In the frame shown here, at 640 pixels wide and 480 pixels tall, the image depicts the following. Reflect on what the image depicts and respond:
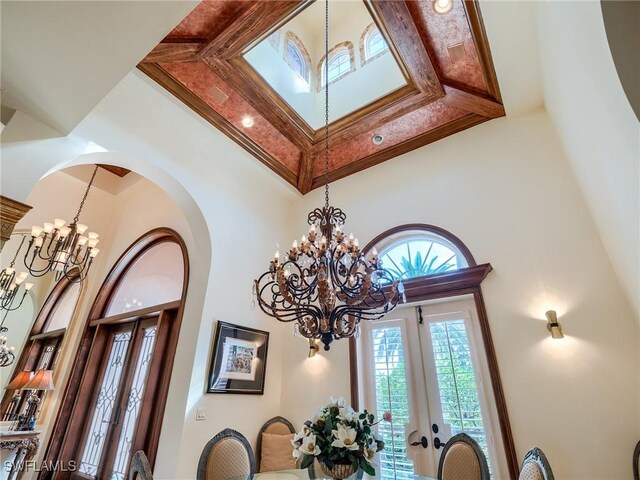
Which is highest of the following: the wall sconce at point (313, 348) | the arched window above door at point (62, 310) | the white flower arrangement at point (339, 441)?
the arched window above door at point (62, 310)

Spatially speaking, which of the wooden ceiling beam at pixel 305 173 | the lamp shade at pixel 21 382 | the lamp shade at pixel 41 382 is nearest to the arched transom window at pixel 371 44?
the wooden ceiling beam at pixel 305 173

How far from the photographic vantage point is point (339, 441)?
1856 millimetres

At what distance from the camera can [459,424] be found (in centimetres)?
306

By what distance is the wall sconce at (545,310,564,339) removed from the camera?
278 cm

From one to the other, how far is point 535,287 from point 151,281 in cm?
503

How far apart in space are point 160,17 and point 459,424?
13.0ft

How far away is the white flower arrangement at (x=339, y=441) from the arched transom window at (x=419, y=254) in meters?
2.09

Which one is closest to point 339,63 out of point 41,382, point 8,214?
point 8,214

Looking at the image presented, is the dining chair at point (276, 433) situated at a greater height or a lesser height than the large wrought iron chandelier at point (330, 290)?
lesser

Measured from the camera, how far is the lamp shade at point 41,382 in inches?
161

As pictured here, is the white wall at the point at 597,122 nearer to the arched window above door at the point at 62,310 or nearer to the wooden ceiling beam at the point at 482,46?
the wooden ceiling beam at the point at 482,46

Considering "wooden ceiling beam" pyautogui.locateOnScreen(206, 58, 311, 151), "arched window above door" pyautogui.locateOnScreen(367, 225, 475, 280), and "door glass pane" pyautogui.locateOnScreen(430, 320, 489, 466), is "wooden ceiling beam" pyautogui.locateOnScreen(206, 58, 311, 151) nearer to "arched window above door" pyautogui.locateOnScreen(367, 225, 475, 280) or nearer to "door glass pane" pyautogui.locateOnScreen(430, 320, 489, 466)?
"arched window above door" pyautogui.locateOnScreen(367, 225, 475, 280)

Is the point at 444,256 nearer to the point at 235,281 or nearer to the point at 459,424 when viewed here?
the point at 459,424

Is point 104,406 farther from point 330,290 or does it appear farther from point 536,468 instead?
point 536,468
